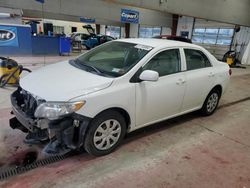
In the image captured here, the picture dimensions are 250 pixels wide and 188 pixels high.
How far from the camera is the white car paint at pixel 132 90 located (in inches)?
87.6

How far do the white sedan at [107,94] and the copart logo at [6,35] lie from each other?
822 cm

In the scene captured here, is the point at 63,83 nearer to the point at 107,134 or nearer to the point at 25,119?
the point at 25,119

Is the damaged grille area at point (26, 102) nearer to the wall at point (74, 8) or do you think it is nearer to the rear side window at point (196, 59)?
the rear side window at point (196, 59)

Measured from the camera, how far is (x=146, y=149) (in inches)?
109

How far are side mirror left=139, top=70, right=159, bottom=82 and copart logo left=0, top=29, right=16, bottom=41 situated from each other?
30.7 ft

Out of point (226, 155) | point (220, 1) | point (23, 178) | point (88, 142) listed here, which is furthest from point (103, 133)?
point (220, 1)

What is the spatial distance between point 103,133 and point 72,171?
1.72 feet

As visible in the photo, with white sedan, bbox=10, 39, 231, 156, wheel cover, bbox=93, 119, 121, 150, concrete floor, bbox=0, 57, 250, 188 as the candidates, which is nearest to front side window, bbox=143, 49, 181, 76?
white sedan, bbox=10, 39, 231, 156

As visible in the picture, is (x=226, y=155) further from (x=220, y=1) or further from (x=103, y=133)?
(x=220, y=1)

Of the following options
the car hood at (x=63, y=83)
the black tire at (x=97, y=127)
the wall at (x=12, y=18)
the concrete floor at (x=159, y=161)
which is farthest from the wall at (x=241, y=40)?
the car hood at (x=63, y=83)

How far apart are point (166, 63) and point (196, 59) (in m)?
0.77

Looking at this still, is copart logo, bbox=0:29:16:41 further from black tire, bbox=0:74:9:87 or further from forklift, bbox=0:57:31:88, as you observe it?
black tire, bbox=0:74:9:87

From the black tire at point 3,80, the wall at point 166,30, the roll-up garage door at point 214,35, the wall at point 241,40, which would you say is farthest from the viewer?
the wall at point 166,30

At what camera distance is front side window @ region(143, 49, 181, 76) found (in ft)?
9.13
